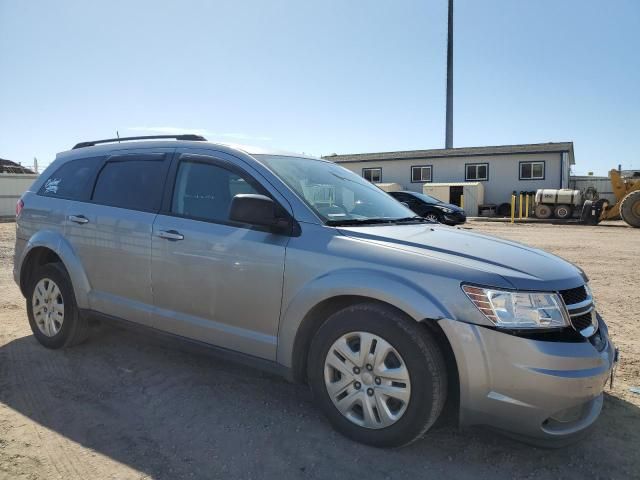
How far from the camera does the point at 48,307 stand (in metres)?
4.33

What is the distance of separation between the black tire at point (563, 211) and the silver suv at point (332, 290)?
22604 mm

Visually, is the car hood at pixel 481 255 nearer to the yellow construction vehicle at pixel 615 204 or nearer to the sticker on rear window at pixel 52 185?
the sticker on rear window at pixel 52 185

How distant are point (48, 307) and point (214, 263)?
2.07 meters

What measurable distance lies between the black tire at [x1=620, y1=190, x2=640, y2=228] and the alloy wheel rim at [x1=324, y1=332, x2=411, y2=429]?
2100 centimetres

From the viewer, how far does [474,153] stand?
1164 inches

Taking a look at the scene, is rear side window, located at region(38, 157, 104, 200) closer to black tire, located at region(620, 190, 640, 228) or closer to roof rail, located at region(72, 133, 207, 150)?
roof rail, located at region(72, 133, 207, 150)

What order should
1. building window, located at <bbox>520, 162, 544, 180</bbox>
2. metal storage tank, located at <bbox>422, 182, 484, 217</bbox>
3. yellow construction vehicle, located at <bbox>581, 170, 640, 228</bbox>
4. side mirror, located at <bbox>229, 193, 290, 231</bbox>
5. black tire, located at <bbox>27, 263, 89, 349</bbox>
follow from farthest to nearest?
building window, located at <bbox>520, 162, 544, 180</bbox>
metal storage tank, located at <bbox>422, 182, 484, 217</bbox>
yellow construction vehicle, located at <bbox>581, 170, 640, 228</bbox>
black tire, located at <bbox>27, 263, 89, 349</bbox>
side mirror, located at <bbox>229, 193, 290, 231</bbox>

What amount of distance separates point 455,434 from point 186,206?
2.38m

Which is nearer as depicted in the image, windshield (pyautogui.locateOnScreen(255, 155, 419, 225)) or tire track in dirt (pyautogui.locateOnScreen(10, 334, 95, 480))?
tire track in dirt (pyautogui.locateOnScreen(10, 334, 95, 480))

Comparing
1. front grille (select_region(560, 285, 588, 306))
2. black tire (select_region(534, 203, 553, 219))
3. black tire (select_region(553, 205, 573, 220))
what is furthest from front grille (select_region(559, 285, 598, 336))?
black tire (select_region(534, 203, 553, 219))

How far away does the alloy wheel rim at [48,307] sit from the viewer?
14.0 ft

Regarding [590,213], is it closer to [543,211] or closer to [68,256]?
[543,211]

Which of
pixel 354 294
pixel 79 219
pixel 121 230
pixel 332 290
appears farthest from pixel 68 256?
pixel 354 294

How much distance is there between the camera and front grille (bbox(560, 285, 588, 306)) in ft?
8.50
